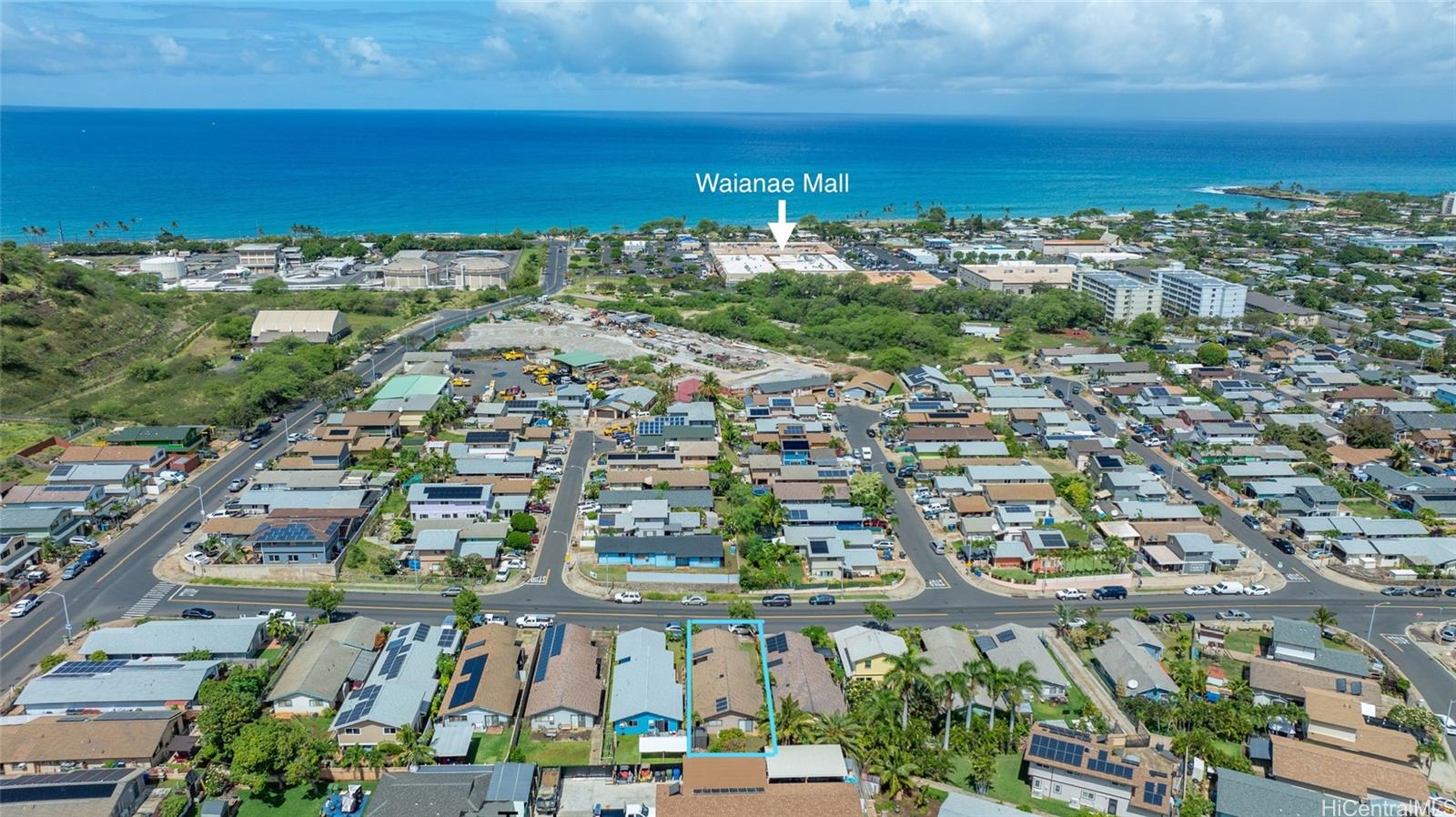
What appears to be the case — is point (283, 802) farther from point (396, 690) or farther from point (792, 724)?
point (792, 724)

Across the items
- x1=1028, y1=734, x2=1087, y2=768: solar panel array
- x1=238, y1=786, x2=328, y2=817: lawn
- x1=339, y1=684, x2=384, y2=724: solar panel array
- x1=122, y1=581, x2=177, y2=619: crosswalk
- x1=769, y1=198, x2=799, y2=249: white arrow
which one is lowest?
x1=238, y1=786, x2=328, y2=817: lawn

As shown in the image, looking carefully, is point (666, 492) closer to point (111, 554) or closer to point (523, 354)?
point (111, 554)

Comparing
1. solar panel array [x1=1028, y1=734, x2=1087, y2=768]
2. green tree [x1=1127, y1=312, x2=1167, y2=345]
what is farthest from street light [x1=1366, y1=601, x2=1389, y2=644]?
green tree [x1=1127, y1=312, x2=1167, y2=345]

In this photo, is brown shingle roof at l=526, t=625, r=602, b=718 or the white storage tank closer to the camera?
brown shingle roof at l=526, t=625, r=602, b=718

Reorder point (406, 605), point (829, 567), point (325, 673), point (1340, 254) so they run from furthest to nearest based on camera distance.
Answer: point (1340, 254)
point (829, 567)
point (406, 605)
point (325, 673)

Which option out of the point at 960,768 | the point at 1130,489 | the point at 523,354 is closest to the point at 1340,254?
the point at 1130,489

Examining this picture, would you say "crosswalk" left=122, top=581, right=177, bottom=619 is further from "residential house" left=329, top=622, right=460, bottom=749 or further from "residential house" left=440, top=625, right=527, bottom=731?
"residential house" left=440, top=625, right=527, bottom=731
